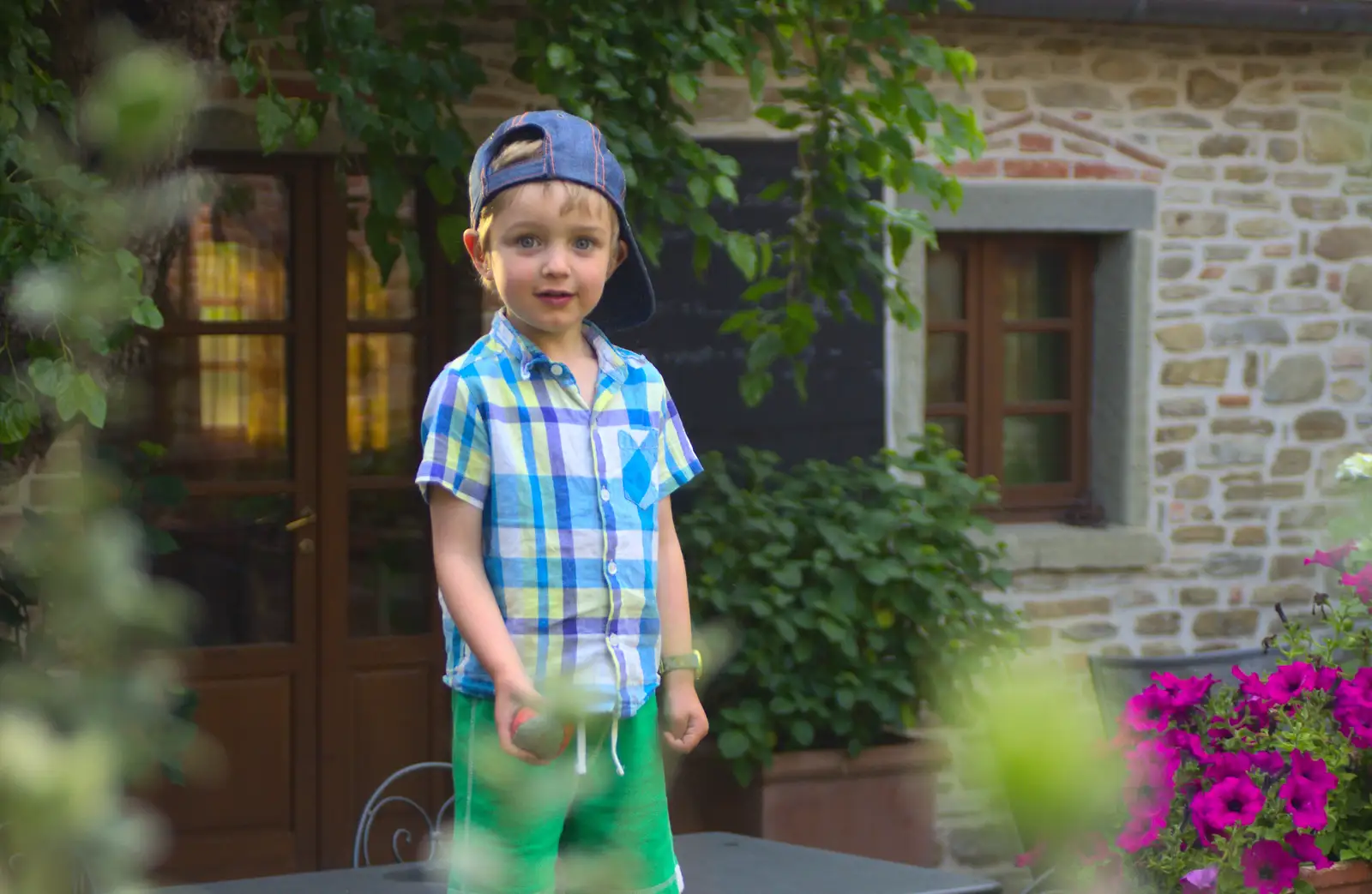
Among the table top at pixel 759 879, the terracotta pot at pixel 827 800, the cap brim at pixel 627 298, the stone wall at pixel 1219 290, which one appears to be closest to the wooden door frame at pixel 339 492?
the terracotta pot at pixel 827 800

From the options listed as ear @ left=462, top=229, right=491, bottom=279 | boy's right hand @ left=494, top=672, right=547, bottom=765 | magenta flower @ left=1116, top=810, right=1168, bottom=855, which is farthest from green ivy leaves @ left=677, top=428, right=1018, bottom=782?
boy's right hand @ left=494, top=672, right=547, bottom=765

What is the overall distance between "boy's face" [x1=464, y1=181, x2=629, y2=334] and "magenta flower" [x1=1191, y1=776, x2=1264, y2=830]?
4.78 ft

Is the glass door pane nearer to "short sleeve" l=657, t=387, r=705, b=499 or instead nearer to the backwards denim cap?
"short sleeve" l=657, t=387, r=705, b=499


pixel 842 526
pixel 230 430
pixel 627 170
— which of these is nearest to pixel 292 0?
pixel 627 170

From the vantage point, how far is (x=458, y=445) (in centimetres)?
203

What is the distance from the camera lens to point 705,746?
527 cm

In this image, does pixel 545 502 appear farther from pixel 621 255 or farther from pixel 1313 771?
pixel 1313 771

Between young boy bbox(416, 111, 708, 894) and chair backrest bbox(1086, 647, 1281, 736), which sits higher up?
young boy bbox(416, 111, 708, 894)

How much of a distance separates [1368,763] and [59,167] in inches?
123

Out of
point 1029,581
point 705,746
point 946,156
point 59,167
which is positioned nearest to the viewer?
point 59,167

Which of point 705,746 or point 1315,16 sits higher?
point 1315,16

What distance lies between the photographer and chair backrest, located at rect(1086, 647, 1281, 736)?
150 inches

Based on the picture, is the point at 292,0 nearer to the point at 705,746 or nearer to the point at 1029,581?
the point at 705,746

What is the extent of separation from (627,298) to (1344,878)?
1.69 meters
